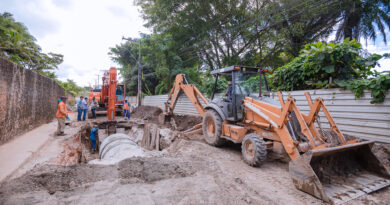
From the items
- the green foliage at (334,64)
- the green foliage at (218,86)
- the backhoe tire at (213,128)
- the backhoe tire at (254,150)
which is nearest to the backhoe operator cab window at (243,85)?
the backhoe tire at (213,128)

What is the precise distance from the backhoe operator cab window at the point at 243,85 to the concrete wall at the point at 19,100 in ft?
18.7

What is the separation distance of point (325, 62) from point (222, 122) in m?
3.56

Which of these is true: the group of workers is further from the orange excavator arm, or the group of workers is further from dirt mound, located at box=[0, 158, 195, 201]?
dirt mound, located at box=[0, 158, 195, 201]

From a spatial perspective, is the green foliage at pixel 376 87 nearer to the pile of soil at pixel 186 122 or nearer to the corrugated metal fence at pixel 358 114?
the corrugated metal fence at pixel 358 114

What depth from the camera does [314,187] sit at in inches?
109

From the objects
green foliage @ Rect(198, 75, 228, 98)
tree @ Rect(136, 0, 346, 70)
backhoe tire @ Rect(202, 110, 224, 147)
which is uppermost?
tree @ Rect(136, 0, 346, 70)

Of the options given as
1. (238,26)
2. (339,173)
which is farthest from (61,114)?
(238,26)

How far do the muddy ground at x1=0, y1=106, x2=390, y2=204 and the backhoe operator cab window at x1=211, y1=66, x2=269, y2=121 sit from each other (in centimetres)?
168

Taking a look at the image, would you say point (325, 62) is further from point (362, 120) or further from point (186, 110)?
point (186, 110)

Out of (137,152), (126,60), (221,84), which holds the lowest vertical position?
(137,152)

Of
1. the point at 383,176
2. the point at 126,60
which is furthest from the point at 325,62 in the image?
the point at 126,60

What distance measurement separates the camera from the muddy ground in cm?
259

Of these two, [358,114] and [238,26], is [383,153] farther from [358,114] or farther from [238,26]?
[238,26]

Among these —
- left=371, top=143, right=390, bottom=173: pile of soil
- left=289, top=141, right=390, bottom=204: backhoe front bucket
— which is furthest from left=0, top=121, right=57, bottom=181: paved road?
left=371, top=143, right=390, bottom=173: pile of soil
